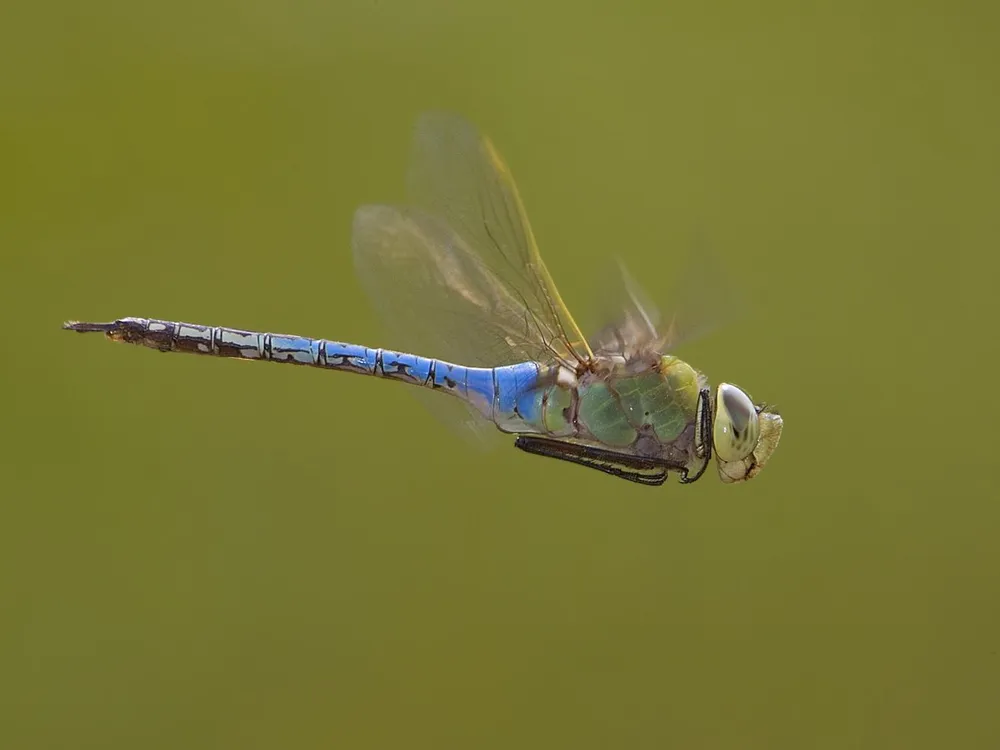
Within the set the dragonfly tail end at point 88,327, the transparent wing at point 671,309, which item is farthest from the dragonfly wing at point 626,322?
the dragonfly tail end at point 88,327

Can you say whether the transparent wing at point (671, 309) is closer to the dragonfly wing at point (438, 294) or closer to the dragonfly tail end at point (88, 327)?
the dragonfly wing at point (438, 294)

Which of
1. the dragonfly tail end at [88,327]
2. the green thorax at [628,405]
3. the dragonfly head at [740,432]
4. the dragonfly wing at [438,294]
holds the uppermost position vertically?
the dragonfly wing at [438,294]

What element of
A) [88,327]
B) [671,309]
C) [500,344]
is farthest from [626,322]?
[88,327]

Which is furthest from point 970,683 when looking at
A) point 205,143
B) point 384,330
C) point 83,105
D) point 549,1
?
point 83,105

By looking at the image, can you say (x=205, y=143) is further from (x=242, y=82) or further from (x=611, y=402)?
(x=611, y=402)

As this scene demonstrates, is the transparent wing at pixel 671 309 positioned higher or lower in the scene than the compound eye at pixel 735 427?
higher

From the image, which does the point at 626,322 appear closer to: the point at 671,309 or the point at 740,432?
the point at 671,309

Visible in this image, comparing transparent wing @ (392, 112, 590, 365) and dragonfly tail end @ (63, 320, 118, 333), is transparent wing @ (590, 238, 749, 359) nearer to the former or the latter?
transparent wing @ (392, 112, 590, 365)

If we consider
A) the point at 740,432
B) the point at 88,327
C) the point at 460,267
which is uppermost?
the point at 460,267
